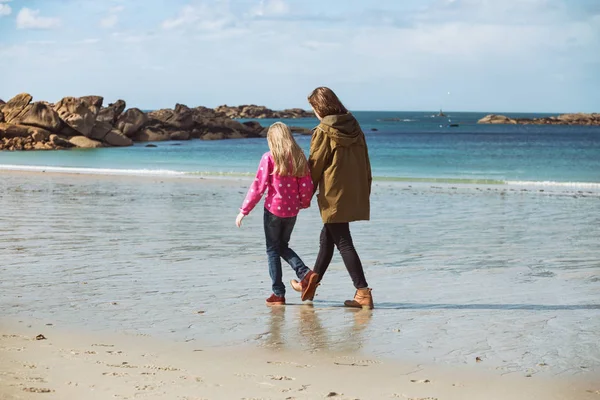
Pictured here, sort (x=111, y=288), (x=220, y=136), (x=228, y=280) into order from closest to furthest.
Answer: (x=111, y=288)
(x=228, y=280)
(x=220, y=136)

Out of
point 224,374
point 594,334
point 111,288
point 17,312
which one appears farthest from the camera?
point 111,288

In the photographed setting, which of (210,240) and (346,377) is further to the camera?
(210,240)

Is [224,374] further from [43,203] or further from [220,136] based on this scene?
[220,136]

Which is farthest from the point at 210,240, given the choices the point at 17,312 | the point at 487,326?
the point at 487,326

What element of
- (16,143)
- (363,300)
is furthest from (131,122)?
(363,300)

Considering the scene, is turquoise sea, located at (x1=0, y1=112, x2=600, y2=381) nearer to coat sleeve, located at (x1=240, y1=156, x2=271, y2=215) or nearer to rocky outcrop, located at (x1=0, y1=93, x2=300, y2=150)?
coat sleeve, located at (x1=240, y1=156, x2=271, y2=215)

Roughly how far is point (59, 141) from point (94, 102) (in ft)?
35.0

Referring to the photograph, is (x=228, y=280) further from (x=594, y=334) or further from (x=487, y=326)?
(x=594, y=334)

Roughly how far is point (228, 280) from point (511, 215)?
883cm

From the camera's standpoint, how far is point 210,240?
1183 centimetres

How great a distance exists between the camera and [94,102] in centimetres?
6488

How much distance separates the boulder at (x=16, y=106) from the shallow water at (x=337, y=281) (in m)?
42.9

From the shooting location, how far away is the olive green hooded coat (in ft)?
23.6

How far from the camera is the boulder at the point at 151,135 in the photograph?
2753 inches
